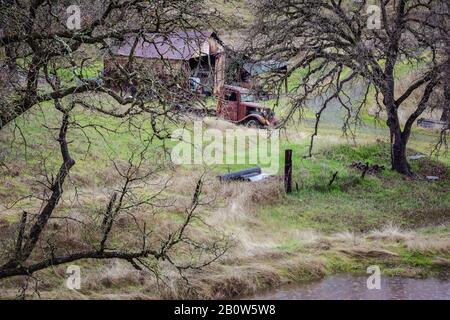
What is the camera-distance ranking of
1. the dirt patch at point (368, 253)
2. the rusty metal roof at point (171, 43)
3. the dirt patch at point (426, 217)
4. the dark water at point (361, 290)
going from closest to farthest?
the rusty metal roof at point (171, 43) < the dark water at point (361, 290) < the dirt patch at point (368, 253) < the dirt patch at point (426, 217)

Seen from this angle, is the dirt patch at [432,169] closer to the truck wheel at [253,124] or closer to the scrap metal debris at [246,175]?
the scrap metal debris at [246,175]

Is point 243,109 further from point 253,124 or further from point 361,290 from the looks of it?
point 361,290

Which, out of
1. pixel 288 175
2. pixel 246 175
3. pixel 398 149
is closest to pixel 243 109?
pixel 398 149

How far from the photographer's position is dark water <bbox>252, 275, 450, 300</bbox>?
1571cm

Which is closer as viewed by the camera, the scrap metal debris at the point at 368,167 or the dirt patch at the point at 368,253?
the dirt patch at the point at 368,253

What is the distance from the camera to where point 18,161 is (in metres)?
22.0

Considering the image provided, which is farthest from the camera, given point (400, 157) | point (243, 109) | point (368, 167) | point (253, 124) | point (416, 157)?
point (243, 109)

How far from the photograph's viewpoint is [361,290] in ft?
53.0

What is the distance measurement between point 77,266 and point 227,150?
1213 centimetres

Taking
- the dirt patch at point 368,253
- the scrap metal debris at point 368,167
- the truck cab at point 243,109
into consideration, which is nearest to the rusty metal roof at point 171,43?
the dirt patch at point 368,253

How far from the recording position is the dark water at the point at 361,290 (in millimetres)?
15711

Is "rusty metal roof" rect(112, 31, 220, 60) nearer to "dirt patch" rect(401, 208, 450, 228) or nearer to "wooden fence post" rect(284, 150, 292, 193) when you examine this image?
"wooden fence post" rect(284, 150, 292, 193)

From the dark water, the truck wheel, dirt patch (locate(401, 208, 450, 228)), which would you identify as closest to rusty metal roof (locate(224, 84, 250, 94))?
the truck wheel
